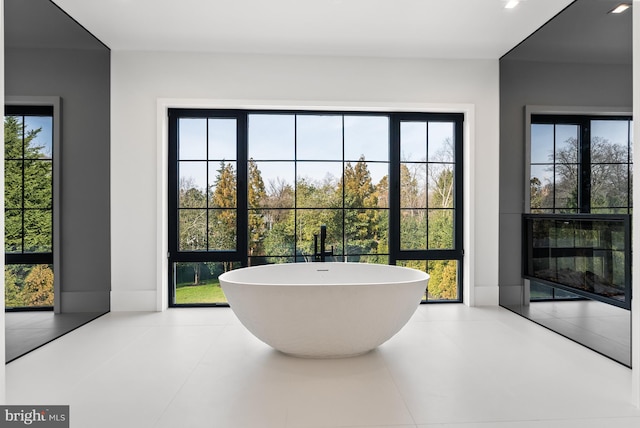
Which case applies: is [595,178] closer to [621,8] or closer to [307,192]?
[621,8]

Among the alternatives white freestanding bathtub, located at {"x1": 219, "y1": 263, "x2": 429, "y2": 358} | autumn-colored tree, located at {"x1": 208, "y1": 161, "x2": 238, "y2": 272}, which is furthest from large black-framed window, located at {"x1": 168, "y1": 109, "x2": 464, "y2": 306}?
white freestanding bathtub, located at {"x1": 219, "y1": 263, "x2": 429, "y2": 358}

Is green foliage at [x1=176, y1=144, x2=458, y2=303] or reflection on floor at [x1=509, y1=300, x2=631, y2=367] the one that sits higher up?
green foliage at [x1=176, y1=144, x2=458, y2=303]

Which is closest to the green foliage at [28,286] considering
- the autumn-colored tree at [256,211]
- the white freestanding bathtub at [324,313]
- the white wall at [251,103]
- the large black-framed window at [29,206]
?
the large black-framed window at [29,206]

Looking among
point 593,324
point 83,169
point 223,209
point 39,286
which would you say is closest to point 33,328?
point 39,286

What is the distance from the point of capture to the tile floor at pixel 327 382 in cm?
186

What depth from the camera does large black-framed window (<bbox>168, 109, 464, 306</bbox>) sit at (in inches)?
160

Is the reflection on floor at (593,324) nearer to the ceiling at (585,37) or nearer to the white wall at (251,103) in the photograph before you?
the white wall at (251,103)

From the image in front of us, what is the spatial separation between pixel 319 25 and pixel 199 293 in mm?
2880

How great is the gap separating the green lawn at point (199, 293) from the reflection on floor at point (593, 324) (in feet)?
10.2

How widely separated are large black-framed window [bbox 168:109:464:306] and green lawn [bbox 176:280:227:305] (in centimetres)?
1

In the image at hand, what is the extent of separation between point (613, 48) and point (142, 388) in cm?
366

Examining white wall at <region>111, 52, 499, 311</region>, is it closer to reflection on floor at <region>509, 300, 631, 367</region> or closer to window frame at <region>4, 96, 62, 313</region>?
window frame at <region>4, 96, 62, 313</region>

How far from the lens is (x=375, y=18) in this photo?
130 inches

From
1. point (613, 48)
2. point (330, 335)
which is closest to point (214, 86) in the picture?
point (330, 335)
